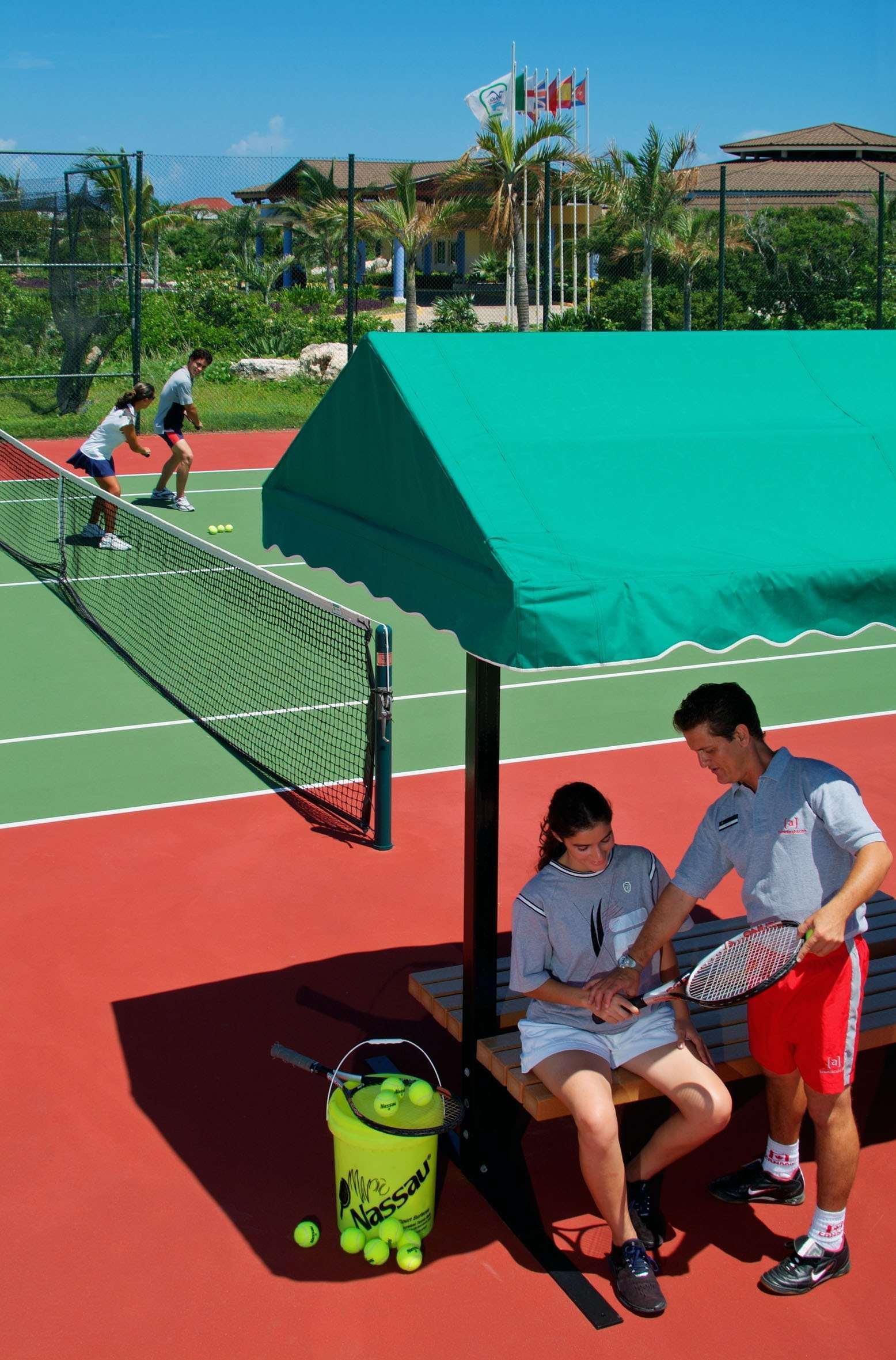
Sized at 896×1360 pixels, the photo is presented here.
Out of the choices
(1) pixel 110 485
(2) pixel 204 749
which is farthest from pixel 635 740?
(1) pixel 110 485

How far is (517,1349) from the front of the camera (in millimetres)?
3805

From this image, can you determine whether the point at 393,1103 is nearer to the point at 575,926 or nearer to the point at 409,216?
the point at 575,926

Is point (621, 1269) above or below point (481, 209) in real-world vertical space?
below

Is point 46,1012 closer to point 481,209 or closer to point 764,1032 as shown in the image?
point 764,1032

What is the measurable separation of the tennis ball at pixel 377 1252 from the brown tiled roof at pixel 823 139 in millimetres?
60251

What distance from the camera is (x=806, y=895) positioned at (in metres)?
3.98

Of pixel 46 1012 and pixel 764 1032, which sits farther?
pixel 46 1012

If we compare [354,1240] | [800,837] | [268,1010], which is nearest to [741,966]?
[800,837]

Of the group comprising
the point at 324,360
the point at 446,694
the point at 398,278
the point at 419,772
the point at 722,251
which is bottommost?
the point at 419,772

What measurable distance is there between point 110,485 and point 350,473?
30.7 ft

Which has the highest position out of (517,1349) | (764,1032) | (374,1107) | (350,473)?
(350,473)

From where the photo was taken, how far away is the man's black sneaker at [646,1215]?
4195 mm

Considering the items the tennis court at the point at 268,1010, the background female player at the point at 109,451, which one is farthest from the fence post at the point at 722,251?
the tennis court at the point at 268,1010

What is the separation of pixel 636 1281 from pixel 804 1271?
19.6 inches
